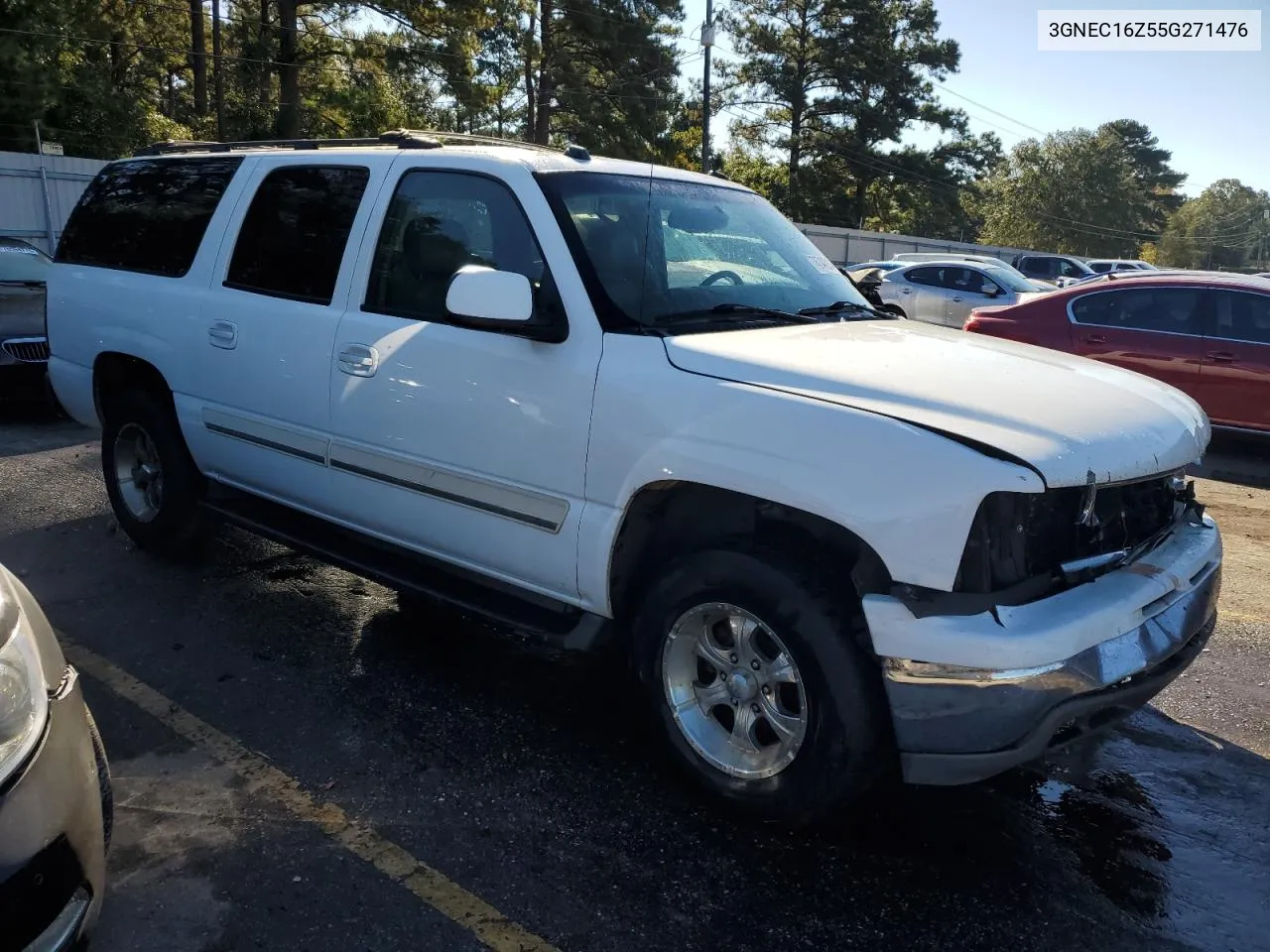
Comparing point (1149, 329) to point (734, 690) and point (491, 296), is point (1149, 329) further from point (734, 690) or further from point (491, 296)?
point (491, 296)

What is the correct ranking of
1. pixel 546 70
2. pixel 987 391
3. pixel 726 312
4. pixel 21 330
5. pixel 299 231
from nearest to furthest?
1. pixel 987 391
2. pixel 726 312
3. pixel 299 231
4. pixel 21 330
5. pixel 546 70

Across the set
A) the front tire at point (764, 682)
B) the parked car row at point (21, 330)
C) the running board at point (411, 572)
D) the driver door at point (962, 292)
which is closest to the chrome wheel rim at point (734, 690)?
the front tire at point (764, 682)

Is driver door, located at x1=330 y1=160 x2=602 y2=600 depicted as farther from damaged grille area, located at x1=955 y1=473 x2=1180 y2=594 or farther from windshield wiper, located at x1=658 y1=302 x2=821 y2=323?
damaged grille area, located at x1=955 y1=473 x2=1180 y2=594

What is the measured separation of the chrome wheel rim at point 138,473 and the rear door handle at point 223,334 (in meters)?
0.92

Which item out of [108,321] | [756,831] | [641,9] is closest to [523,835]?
[756,831]

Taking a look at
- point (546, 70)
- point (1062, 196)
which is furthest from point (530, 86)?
point (1062, 196)

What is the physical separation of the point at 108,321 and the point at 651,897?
166 inches

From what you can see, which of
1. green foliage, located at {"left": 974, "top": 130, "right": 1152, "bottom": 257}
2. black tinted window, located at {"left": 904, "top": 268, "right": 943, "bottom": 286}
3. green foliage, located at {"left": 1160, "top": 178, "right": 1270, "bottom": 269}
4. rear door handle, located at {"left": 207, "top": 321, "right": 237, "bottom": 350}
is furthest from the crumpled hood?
green foliage, located at {"left": 1160, "top": 178, "right": 1270, "bottom": 269}

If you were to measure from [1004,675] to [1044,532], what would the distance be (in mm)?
463

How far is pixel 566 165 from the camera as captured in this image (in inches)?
148

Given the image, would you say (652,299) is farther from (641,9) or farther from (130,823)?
(641,9)

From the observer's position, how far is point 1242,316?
8.55m

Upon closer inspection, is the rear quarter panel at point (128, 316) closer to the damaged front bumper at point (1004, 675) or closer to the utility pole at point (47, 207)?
the damaged front bumper at point (1004, 675)

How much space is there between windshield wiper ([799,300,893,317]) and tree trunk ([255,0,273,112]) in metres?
31.1
